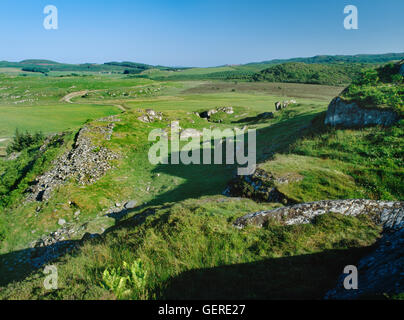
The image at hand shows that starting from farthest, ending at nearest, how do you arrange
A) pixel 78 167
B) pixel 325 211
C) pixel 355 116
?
1. pixel 78 167
2. pixel 355 116
3. pixel 325 211

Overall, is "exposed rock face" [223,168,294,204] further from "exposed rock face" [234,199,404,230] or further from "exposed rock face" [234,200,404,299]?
"exposed rock face" [234,200,404,299]

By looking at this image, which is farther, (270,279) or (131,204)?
(131,204)

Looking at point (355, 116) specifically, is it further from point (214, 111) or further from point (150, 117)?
point (214, 111)

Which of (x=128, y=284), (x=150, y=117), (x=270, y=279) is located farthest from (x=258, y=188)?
(x=150, y=117)

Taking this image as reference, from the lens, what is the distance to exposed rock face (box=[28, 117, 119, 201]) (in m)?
22.8

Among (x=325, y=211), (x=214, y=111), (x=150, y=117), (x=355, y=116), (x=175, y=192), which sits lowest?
(x=175, y=192)

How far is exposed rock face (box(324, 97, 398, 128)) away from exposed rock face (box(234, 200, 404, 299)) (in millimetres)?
11390

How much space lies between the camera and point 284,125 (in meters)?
36.3

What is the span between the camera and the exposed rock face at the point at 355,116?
651 inches

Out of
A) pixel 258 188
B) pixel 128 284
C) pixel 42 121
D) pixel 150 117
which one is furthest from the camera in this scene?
pixel 42 121

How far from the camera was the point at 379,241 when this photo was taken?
6.83 meters

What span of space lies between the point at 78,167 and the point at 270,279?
25895 millimetres
